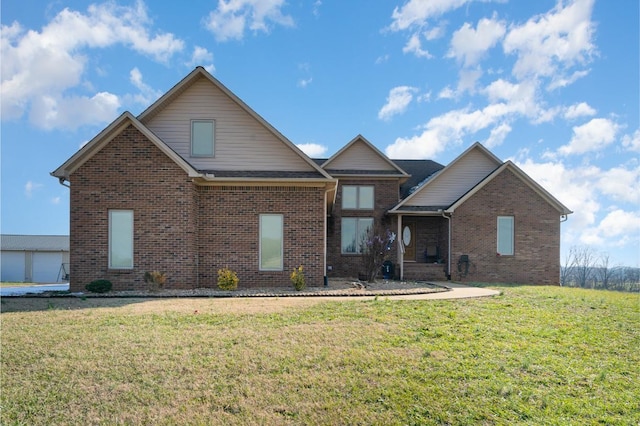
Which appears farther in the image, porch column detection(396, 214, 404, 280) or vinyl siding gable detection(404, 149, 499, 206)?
vinyl siding gable detection(404, 149, 499, 206)

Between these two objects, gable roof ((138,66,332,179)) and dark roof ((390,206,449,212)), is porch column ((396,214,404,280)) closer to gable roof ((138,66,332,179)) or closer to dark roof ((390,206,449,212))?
dark roof ((390,206,449,212))

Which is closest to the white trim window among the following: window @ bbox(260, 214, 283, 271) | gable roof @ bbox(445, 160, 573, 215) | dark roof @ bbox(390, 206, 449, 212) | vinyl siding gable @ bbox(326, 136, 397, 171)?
gable roof @ bbox(445, 160, 573, 215)

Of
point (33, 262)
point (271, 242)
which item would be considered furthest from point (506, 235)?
point (33, 262)

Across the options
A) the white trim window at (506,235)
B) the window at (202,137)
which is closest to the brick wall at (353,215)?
the white trim window at (506,235)

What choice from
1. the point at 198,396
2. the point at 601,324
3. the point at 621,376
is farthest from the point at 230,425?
the point at 601,324

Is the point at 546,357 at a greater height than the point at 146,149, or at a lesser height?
lesser

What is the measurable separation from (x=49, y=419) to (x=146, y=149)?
9022 millimetres

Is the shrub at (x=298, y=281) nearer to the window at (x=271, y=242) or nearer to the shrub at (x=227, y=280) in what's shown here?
the window at (x=271, y=242)

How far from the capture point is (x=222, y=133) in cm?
1423

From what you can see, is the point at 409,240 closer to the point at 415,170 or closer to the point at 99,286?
the point at 415,170

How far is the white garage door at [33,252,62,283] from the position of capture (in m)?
35.9

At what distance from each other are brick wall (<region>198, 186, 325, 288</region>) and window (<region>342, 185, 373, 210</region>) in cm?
708

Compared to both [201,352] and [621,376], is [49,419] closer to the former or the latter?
[201,352]

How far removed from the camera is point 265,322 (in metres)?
7.88
